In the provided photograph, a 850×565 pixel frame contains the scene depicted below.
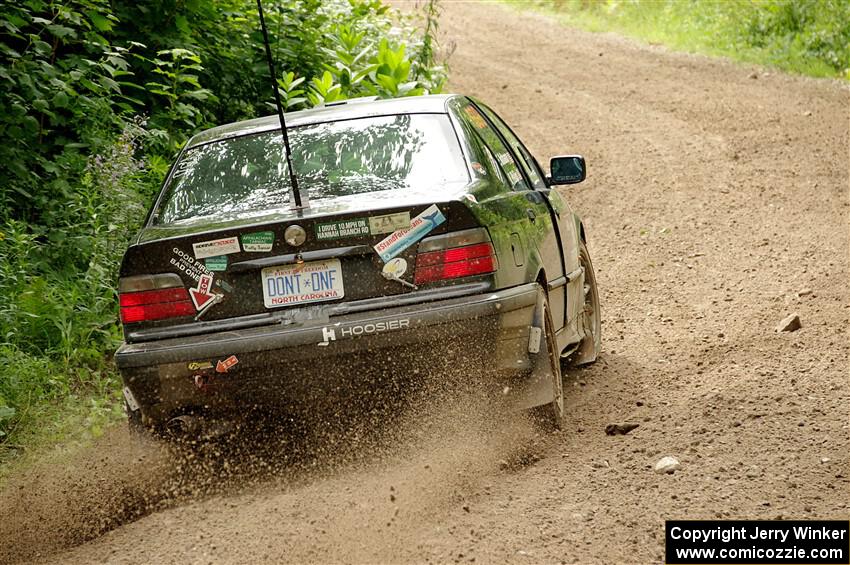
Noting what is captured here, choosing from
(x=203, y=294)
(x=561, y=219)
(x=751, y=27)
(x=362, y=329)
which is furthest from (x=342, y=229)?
(x=751, y=27)

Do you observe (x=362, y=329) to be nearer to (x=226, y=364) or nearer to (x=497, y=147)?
(x=226, y=364)

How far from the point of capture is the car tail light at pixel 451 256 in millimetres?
4590

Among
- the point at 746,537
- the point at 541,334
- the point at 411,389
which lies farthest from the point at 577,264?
the point at 746,537

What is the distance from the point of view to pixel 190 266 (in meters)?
4.67

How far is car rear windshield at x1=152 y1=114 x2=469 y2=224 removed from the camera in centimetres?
498

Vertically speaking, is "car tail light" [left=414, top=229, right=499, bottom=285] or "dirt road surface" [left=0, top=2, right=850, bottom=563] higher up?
"car tail light" [left=414, top=229, right=499, bottom=285]

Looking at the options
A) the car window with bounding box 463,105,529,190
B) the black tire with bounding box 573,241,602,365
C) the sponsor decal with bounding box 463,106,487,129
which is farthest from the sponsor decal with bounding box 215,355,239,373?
the black tire with bounding box 573,241,602,365

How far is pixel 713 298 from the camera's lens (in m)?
8.02

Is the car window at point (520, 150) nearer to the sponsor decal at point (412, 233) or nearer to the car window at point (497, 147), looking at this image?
the car window at point (497, 147)

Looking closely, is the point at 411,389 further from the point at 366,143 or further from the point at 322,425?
the point at 366,143

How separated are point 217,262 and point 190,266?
12 cm

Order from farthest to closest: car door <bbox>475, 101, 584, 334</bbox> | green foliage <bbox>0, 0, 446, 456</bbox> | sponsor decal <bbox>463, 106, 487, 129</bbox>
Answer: green foliage <bbox>0, 0, 446, 456</bbox>, car door <bbox>475, 101, 584, 334</bbox>, sponsor decal <bbox>463, 106, 487, 129</bbox>

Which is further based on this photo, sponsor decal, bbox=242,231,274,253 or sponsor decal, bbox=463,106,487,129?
sponsor decal, bbox=463,106,487,129

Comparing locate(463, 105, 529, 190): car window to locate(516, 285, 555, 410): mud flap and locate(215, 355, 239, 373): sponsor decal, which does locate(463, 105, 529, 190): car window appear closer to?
locate(516, 285, 555, 410): mud flap
